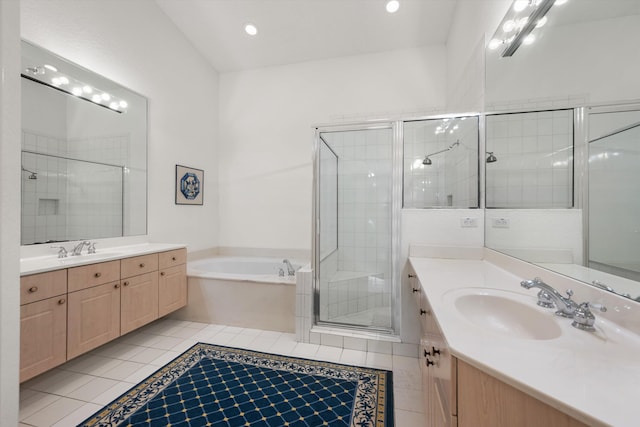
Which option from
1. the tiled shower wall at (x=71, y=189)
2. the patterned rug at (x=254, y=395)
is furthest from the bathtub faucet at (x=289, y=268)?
the tiled shower wall at (x=71, y=189)

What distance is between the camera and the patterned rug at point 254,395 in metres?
1.39

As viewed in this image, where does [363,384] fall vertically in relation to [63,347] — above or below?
below

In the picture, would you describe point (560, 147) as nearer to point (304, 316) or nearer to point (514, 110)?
point (514, 110)

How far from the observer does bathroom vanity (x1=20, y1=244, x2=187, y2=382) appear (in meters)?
1.44

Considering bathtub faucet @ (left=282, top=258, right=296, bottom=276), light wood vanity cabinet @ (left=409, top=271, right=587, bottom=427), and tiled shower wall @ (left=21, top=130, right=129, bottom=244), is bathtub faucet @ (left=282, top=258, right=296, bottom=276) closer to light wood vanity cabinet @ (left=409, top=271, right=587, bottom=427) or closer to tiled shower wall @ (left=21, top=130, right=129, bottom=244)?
tiled shower wall @ (left=21, top=130, right=129, bottom=244)

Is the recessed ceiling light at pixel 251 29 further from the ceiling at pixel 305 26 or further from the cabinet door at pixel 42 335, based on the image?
the cabinet door at pixel 42 335

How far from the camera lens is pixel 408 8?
263 cm

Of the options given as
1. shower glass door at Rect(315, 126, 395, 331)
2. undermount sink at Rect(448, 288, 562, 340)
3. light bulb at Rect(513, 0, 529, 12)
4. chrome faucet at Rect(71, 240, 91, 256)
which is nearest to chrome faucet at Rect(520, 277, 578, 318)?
undermount sink at Rect(448, 288, 562, 340)

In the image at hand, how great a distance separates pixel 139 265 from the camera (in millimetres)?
2131

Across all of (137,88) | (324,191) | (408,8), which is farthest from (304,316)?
(408,8)

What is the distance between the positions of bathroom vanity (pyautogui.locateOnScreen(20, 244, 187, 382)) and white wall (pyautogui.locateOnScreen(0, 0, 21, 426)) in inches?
33.7

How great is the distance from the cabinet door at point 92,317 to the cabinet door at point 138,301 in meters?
0.05

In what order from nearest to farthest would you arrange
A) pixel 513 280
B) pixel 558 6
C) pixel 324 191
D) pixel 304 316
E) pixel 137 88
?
1. pixel 558 6
2. pixel 513 280
3. pixel 304 316
4. pixel 324 191
5. pixel 137 88

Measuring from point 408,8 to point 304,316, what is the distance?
3185 mm
